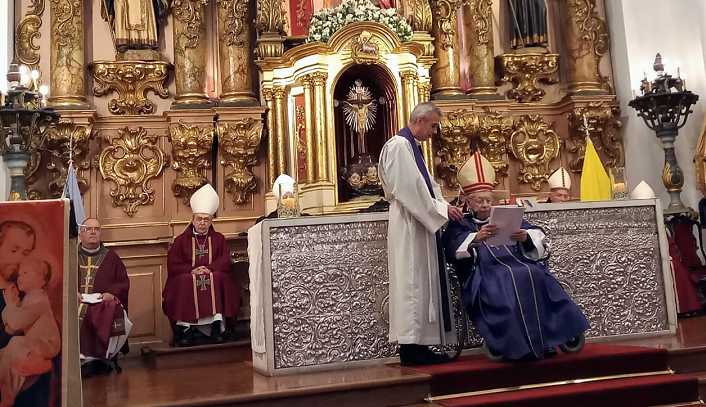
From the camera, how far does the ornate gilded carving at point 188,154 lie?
8508mm

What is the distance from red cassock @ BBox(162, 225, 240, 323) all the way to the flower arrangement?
2502mm

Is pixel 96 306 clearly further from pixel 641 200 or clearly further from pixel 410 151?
pixel 641 200

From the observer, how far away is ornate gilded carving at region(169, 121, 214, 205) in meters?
8.51

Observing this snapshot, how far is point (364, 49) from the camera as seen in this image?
8336 mm

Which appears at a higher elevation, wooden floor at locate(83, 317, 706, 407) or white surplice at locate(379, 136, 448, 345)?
white surplice at locate(379, 136, 448, 345)

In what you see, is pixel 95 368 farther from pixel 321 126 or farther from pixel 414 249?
pixel 321 126

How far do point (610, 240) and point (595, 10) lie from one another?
473 cm

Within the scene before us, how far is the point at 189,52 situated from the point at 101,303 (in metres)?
3.38

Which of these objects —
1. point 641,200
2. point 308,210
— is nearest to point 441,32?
point 308,210

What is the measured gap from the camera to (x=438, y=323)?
512 centimetres

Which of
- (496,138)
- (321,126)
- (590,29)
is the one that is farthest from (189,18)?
(590,29)

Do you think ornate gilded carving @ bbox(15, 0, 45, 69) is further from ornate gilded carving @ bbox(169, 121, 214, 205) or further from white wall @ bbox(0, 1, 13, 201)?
ornate gilded carving @ bbox(169, 121, 214, 205)

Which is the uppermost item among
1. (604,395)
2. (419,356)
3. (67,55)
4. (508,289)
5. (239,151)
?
(67,55)

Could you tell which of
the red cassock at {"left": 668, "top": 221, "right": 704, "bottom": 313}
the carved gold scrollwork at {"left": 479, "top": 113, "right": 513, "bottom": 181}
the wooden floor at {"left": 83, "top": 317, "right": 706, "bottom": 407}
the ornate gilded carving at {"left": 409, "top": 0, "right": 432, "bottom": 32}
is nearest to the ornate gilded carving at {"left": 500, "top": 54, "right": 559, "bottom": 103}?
the carved gold scrollwork at {"left": 479, "top": 113, "right": 513, "bottom": 181}
